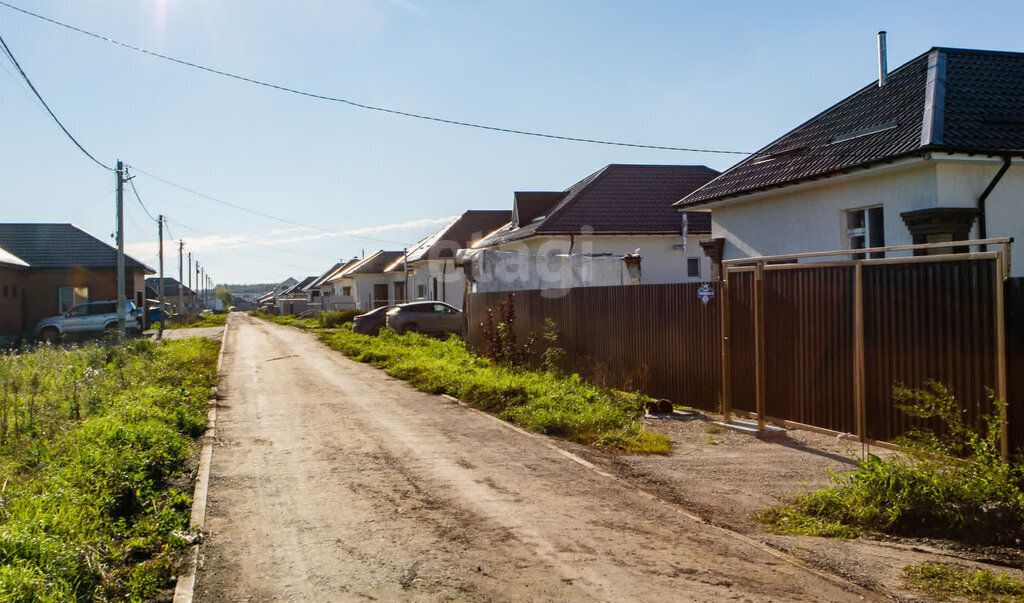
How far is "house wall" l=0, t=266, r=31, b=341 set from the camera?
114ft

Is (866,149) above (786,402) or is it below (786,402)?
above

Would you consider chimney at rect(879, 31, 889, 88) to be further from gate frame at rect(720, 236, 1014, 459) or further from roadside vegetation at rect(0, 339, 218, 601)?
roadside vegetation at rect(0, 339, 218, 601)

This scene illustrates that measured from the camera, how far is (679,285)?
1137 cm

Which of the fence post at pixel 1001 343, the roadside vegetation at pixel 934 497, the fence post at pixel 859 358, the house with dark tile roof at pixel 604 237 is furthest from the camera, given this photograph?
the house with dark tile roof at pixel 604 237

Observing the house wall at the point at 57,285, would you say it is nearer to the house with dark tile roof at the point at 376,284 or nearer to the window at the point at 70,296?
the window at the point at 70,296

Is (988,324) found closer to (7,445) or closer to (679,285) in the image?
(679,285)

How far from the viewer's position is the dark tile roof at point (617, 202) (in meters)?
25.2

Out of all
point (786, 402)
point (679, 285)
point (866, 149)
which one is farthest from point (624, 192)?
point (786, 402)

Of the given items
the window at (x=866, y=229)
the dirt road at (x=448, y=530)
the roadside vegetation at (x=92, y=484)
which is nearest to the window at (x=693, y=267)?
the window at (x=866, y=229)

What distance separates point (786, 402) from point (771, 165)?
26.8 feet

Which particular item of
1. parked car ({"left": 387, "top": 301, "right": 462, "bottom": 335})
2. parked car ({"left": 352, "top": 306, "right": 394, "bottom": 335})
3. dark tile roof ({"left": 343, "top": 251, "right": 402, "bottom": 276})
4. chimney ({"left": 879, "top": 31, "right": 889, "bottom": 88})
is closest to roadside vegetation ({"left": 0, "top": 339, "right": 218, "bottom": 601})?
chimney ({"left": 879, "top": 31, "right": 889, "bottom": 88})

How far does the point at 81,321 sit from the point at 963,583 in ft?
124

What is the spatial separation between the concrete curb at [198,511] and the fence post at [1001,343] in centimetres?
603

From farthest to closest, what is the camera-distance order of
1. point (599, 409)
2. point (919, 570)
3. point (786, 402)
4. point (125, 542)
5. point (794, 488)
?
1. point (599, 409)
2. point (786, 402)
3. point (794, 488)
4. point (125, 542)
5. point (919, 570)
